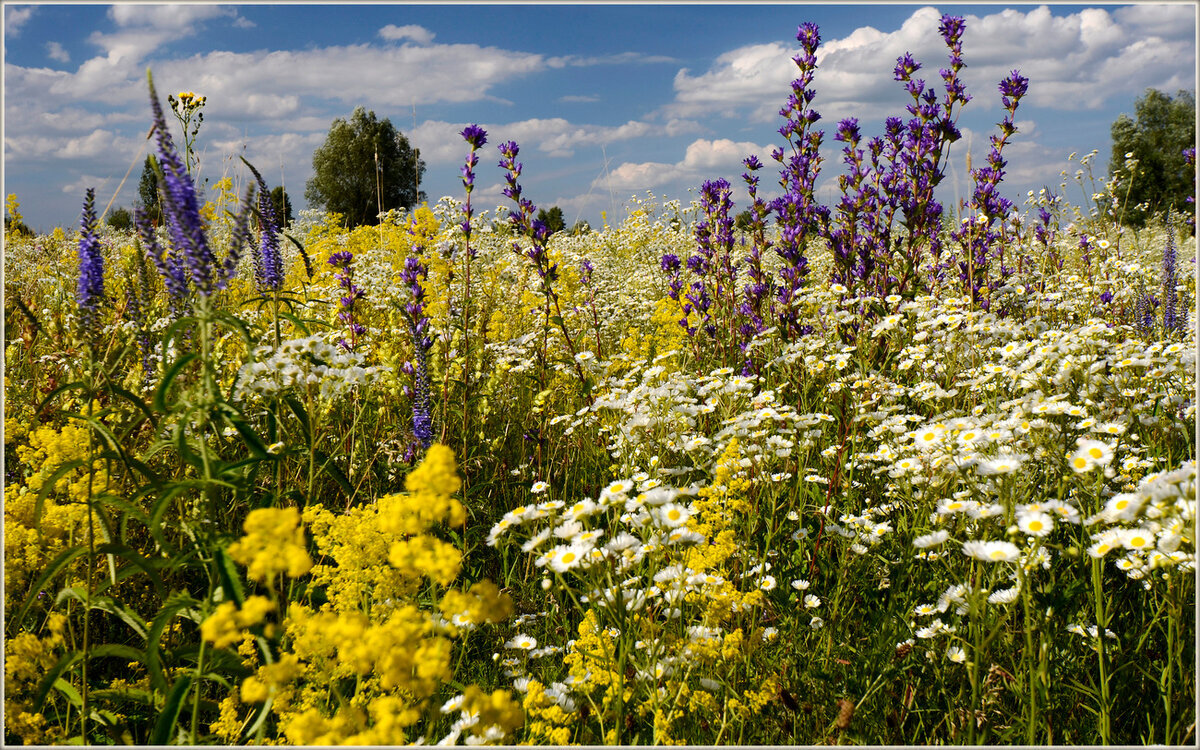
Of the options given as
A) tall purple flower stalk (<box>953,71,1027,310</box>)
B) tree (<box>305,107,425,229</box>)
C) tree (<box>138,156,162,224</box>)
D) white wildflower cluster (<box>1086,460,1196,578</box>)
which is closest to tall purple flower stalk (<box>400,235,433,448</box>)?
tree (<box>138,156,162,224</box>)

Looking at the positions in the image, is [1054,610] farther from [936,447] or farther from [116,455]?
[116,455]

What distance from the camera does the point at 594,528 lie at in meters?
2.62

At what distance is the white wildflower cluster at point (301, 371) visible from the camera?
Result: 2.20m

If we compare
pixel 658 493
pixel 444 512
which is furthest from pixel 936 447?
pixel 444 512

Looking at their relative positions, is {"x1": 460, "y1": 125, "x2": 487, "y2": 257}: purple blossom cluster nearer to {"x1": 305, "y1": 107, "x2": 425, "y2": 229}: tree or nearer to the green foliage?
the green foliage

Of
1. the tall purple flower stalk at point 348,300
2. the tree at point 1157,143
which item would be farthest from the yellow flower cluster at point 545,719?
the tree at point 1157,143

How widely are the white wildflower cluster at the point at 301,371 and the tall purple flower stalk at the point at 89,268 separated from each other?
47cm

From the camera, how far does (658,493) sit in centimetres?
182

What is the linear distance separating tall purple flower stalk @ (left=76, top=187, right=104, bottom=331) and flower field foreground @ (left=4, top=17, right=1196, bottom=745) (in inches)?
0.7

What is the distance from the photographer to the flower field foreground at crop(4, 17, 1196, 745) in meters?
1.64

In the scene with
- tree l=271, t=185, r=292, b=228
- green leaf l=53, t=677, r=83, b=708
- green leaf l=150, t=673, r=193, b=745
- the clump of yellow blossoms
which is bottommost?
green leaf l=53, t=677, r=83, b=708

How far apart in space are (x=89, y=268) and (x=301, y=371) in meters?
0.69

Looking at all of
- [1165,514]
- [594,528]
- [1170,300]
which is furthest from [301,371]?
[1170,300]

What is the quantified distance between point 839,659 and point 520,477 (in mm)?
2188
